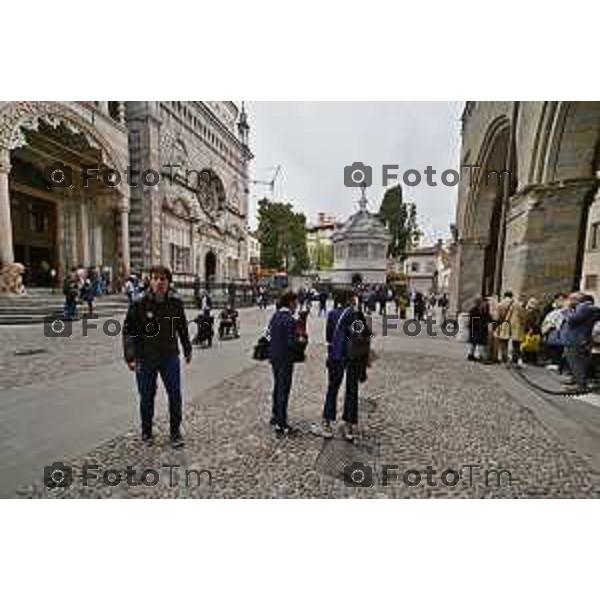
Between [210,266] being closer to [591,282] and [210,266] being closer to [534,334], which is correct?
[534,334]

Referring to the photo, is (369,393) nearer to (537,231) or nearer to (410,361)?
(410,361)

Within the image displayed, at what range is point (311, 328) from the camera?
14.1 m

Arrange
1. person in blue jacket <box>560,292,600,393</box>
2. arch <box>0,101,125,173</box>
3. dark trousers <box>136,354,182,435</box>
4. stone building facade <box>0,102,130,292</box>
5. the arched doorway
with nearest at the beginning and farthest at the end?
dark trousers <box>136,354,182,435</box> → person in blue jacket <box>560,292,600,393</box> → arch <box>0,101,125,173</box> → stone building facade <box>0,102,130,292</box> → the arched doorway

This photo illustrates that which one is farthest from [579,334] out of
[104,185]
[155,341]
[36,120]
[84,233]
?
[84,233]

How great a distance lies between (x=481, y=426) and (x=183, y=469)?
3.45 metres

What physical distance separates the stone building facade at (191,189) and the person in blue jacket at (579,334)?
22.8 meters

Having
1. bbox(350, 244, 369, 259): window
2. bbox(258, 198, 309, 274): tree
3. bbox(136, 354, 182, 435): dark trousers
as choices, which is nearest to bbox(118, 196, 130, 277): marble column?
bbox(136, 354, 182, 435): dark trousers

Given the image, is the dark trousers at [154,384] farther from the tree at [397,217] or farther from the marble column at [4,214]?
the tree at [397,217]

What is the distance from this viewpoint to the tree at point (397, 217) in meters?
51.8

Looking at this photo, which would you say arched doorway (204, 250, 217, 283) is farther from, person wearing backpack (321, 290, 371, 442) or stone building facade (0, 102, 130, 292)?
person wearing backpack (321, 290, 371, 442)

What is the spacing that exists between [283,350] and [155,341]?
1315 mm

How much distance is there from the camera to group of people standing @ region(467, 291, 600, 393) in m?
5.50

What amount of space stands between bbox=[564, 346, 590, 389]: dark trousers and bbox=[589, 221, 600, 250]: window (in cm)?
272

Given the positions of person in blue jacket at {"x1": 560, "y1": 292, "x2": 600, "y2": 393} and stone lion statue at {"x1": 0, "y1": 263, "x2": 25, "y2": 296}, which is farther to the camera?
stone lion statue at {"x1": 0, "y1": 263, "x2": 25, "y2": 296}
